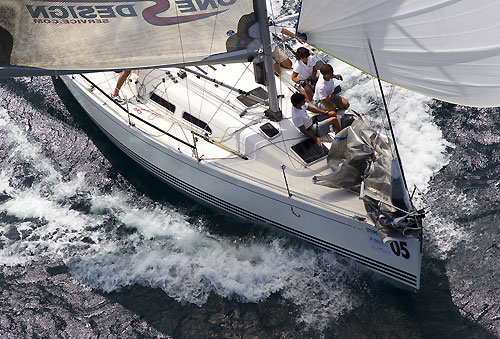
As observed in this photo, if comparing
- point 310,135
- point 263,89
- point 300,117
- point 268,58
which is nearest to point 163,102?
point 263,89

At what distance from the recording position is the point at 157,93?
13008 millimetres

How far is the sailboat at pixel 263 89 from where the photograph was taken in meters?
9.12

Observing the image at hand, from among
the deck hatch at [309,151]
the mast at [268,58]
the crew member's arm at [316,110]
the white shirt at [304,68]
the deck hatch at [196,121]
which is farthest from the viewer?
the deck hatch at [196,121]

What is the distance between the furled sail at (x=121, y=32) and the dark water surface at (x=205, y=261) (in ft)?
11.2

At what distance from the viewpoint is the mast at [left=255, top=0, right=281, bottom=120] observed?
10.2 metres

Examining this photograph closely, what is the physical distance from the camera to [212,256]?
11812 millimetres

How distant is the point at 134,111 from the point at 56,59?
7.66 ft

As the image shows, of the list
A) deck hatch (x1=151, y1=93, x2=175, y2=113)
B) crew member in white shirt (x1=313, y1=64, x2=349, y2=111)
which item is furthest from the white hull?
crew member in white shirt (x1=313, y1=64, x2=349, y2=111)

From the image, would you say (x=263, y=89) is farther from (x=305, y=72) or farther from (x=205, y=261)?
(x=205, y=261)

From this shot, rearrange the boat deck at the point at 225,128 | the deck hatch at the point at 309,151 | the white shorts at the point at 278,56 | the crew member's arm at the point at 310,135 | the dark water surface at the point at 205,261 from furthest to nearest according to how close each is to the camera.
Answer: the white shorts at the point at 278,56 < the crew member's arm at the point at 310,135 < the deck hatch at the point at 309,151 < the boat deck at the point at 225,128 < the dark water surface at the point at 205,261

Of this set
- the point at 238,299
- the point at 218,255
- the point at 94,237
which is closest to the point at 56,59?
the point at 94,237

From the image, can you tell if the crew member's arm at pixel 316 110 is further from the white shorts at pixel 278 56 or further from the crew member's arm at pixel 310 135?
the white shorts at pixel 278 56

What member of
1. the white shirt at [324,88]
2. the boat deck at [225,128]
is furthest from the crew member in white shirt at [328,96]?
the boat deck at [225,128]

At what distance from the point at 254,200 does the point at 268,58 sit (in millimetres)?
2659
